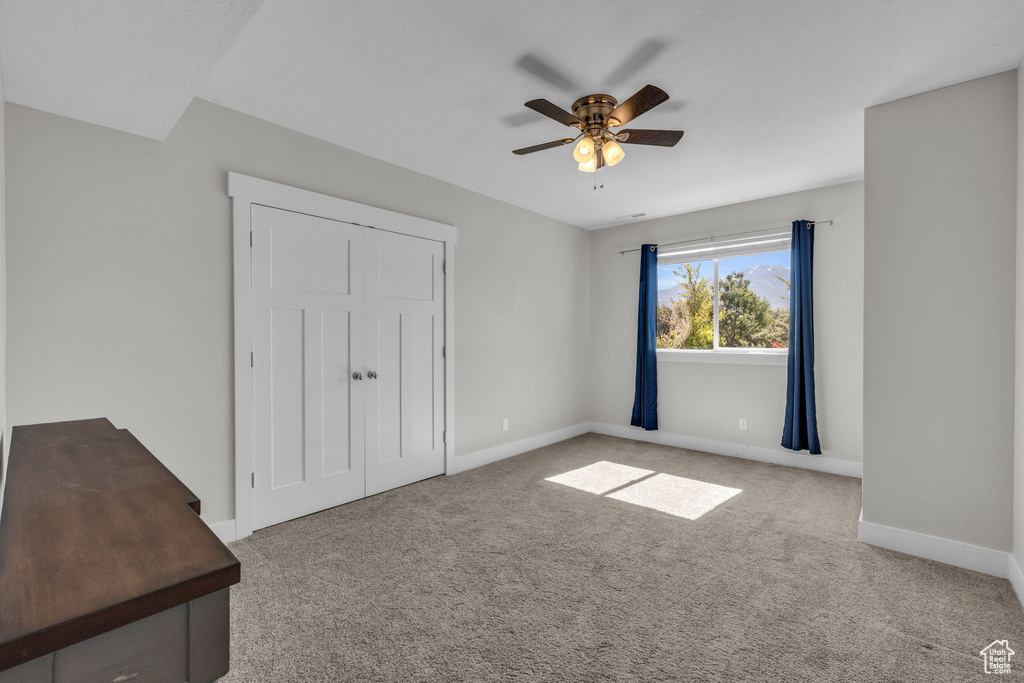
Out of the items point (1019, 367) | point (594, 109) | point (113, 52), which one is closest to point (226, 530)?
point (113, 52)

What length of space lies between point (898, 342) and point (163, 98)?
390 centimetres

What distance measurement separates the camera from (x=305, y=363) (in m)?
3.07

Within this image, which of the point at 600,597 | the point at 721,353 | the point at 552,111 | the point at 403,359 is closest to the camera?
the point at 600,597

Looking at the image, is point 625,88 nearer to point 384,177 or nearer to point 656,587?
point 384,177

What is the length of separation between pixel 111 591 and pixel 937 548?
11.5ft

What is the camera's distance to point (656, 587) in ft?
7.38

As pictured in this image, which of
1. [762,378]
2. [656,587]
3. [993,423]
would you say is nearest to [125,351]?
[656,587]

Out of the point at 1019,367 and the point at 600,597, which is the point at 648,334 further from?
the point at 600,597

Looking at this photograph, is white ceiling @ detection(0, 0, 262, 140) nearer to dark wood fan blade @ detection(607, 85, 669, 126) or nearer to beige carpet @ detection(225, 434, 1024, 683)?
dark wood fan blade @ detection(607, 85, 669, 126)

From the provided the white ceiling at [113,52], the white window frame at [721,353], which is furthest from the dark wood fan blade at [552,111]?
the white window frame at [721,353]

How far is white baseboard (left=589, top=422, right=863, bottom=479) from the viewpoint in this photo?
4117 mm

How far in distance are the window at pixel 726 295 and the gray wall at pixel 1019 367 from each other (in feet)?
6.86

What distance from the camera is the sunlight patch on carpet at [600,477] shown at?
375 centimetres

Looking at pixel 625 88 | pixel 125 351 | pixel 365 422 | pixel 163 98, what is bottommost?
pixel 365 422
